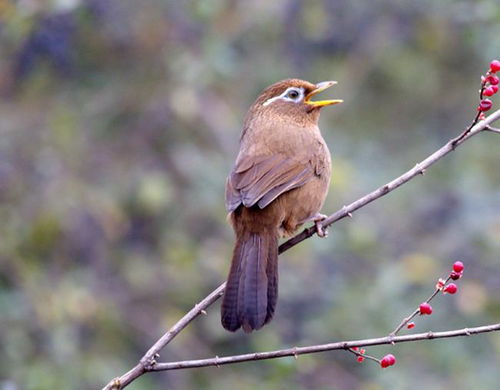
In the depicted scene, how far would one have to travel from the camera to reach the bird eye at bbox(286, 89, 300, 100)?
512cm

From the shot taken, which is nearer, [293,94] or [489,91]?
[489,91]

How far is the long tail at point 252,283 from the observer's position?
380 cm

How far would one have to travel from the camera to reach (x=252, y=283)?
395cm

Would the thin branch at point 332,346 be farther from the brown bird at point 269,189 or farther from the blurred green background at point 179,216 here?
the blurred green background at point 179,216

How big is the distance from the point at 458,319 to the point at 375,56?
2.56 meters

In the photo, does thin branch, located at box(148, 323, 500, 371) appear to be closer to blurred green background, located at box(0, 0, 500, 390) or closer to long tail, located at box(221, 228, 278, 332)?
long tail, located at box(221, 228, 278, 332)

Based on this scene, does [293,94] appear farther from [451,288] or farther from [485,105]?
[451,288]

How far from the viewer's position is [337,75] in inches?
304

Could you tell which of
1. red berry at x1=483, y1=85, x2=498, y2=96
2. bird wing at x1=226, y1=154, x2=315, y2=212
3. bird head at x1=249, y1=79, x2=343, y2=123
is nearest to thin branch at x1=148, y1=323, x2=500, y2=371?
red berry at x1=483, y1=85, x2=498, y2=96

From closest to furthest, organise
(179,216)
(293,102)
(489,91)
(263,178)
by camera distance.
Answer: (489,91)
(263,178)
(293,102)
(179,216)

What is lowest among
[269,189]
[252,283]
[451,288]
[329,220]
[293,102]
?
[451,288]

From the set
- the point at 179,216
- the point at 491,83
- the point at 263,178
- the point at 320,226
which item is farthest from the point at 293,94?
the point at 179,216

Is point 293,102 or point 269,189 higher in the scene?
point 293,102

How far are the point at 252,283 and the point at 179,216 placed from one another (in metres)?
2.89
